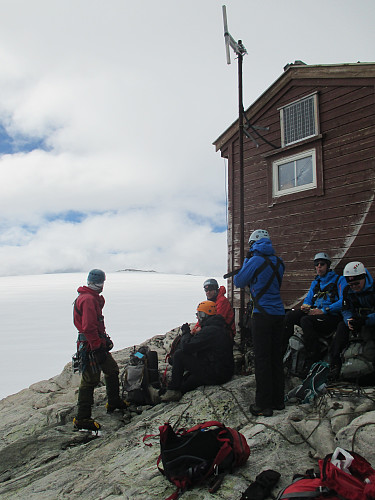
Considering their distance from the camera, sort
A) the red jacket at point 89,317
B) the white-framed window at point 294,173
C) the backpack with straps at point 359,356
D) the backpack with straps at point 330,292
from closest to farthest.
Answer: the backpack with straps at point 359,356 < the red jacket at point 89,317 < the backpack with straps at point 330,292 < the white-framed window at point 294,173

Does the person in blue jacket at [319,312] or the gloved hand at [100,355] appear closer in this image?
the gloved hand at [100,355]

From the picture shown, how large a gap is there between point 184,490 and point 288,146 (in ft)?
24.8

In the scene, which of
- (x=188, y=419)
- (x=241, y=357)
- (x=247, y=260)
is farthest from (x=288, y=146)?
(x=188, y=419)

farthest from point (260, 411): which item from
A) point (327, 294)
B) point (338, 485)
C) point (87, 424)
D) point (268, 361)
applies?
point (327, 294)

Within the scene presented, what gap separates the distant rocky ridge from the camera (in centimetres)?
311

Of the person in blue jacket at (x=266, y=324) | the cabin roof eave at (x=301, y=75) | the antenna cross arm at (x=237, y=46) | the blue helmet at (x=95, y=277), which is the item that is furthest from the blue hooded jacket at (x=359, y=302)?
the antenna cross arm at (x=237, y=46)

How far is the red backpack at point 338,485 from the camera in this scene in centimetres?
220

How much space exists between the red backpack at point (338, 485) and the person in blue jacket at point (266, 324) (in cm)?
191

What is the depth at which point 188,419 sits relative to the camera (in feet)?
15.7

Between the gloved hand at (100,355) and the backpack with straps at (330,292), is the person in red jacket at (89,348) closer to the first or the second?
the gloved hand at (100,355)

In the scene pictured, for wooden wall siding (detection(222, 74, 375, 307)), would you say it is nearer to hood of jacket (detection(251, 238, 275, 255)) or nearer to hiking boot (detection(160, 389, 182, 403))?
Answer: hood of jacket (detection(251, 238, 275, 255))

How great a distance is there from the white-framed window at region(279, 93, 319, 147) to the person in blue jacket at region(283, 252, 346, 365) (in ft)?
11.0

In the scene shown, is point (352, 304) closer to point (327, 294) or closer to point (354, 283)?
point (354, 283)

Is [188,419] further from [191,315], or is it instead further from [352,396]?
[191,315]
